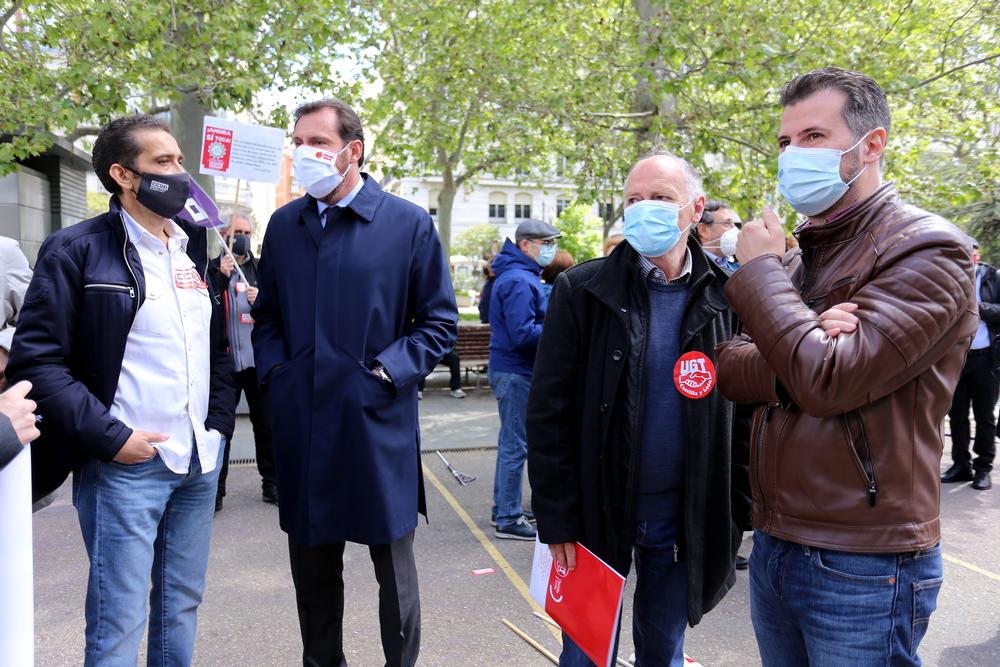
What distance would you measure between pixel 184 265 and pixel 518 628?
239 cm

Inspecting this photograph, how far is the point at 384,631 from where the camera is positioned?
2738mm

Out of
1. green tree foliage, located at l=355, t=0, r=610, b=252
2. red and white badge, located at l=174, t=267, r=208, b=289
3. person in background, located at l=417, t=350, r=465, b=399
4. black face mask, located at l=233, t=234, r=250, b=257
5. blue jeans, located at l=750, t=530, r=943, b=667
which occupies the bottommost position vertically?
person in background, located at l=417, t=350, r=465, b=399

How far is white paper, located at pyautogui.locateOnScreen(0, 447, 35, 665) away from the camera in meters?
1.76

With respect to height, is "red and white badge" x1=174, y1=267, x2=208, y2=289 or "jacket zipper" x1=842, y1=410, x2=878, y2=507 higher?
"red and white badge" x1=174, y1=267, x2=208, y2=289

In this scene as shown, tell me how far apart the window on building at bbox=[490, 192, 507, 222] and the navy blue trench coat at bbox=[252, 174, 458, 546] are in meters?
69.0

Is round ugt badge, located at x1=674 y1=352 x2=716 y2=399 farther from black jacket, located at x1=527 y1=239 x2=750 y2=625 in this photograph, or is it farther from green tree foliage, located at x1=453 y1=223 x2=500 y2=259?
green tree foliage, located at x1=453 y1=223 x2=500 y2=259

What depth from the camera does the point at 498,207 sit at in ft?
235

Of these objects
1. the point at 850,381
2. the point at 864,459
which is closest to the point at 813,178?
the point at 850,381

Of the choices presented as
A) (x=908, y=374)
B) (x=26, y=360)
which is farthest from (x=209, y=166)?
(x=908, y=374)

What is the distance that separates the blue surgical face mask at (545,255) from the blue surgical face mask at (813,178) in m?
3.72

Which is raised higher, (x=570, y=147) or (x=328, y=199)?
(x=570, y=147)

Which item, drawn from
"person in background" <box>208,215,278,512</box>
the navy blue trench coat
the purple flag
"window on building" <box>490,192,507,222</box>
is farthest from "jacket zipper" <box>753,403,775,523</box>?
"window on building" <box>490,192,507,222</box>

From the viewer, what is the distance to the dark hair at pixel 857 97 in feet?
5.78

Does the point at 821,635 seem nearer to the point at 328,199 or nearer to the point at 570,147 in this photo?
the point at 328,199
